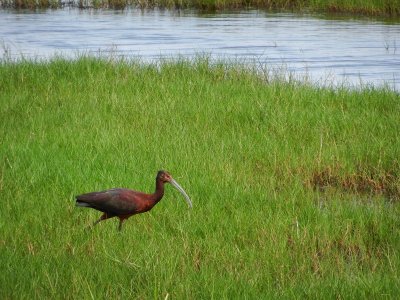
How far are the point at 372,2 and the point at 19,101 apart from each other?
632 inches

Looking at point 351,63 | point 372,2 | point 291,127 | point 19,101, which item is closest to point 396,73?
point 351,63

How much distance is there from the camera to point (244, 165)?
7.97m

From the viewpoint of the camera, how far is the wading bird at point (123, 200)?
5875mm

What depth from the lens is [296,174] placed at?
26.0 feet

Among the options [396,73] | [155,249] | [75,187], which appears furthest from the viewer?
[396,73]

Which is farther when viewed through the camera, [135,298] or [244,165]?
[244,165]

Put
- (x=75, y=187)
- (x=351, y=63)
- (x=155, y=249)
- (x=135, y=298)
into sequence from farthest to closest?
(x=351, y=63)
(x=75, y=187)
(x=155, y=249)
(x=135, y=298)

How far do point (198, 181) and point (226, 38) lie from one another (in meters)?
13.4

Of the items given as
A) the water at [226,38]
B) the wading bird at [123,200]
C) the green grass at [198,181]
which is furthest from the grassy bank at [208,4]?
the wading bird at [123,200]

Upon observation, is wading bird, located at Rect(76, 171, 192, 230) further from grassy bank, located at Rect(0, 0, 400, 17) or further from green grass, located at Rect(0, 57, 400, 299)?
grassy bank, located at Rect(0, 0, 400, 17)

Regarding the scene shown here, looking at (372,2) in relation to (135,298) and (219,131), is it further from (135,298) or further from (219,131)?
(135,298)

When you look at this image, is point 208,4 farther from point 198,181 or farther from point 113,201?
point 113,201

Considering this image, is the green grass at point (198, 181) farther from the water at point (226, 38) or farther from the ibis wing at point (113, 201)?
the water at point (226, 38)

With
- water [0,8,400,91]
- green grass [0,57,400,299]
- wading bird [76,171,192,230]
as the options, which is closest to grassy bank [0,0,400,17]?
water [0,8,400,91]
